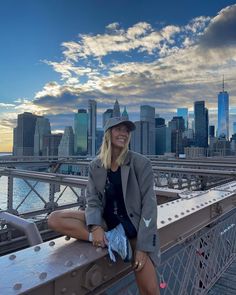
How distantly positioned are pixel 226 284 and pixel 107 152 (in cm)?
368

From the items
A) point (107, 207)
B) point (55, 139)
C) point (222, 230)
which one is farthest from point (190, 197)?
point (55, 139)

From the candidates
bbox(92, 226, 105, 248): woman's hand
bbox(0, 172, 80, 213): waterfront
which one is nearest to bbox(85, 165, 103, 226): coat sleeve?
bbox(92, 226, 105, 248): woman's hand

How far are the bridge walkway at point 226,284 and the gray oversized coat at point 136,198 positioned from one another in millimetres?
3016

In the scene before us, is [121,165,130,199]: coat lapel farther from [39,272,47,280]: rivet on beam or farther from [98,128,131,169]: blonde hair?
[39,272,47,280]: rivet on beam

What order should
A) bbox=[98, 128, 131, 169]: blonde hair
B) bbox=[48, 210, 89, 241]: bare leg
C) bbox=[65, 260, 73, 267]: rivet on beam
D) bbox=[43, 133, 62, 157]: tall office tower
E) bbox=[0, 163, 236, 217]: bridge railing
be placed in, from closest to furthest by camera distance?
bbox=[65, 260, 73, 267]: rivet on beam
bbox=[48, 210, 89, 241]: bare leg
bbox=[98, 128, 131, 169]: blonde hair
bbox=[0, 163, 236, 217]: bridge railing
bbox=[43, 133, 62, 157]: tall office tower

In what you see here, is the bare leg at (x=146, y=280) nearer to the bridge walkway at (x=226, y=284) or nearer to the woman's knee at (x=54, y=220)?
the woman's knee at (x=54, y=220)

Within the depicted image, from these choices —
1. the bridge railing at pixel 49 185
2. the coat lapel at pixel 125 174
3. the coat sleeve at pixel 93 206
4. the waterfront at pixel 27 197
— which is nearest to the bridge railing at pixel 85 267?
the coat sleeve at pixel 93 206

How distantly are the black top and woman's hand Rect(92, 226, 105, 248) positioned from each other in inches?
9.8

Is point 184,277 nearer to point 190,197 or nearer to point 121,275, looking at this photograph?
point 190,197

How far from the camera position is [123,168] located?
2.32 metres

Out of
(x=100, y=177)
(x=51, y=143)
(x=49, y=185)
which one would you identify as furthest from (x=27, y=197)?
(x=51, y=143)

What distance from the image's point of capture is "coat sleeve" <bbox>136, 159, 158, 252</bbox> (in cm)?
206

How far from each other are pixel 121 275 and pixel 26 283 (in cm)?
85

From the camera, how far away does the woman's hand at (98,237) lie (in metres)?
1.91
